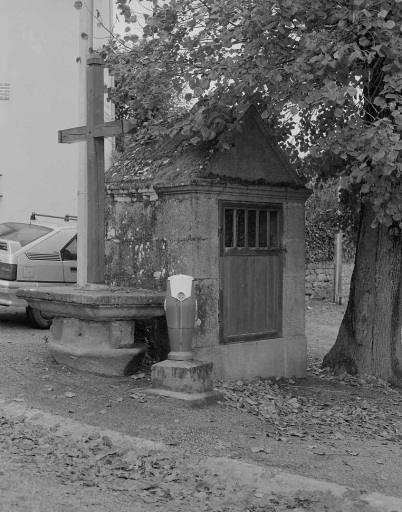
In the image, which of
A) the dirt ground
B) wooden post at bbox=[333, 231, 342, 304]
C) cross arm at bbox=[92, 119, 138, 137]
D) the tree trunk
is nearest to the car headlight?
the dirt ground

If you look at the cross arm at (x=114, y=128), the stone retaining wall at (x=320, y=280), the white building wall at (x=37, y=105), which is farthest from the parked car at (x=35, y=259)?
the stone retaining wall at (x=320, y=280)

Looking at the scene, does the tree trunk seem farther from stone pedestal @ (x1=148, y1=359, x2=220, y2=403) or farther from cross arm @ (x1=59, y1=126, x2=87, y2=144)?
cross arm @ (x1=59, y1=126, x2=87, y2=144)

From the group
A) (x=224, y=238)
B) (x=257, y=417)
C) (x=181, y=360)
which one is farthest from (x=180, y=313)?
(x=224, y=238)

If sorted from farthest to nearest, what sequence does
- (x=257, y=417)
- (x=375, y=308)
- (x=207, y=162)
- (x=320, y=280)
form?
(x=320, y=280), (x=375, y=308), (x=207, y=162), (x=257, y=417)

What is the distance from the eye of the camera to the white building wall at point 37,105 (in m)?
19.5

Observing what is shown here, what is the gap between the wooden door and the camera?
8477 millimetres

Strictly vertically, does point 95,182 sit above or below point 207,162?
below

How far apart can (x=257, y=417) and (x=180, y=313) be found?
1158 millimetres

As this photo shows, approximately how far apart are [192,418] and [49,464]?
1594 mm

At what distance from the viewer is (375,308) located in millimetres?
9820

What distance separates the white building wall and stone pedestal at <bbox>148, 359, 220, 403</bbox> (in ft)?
43.6

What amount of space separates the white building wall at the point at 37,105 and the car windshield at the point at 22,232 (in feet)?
23.0

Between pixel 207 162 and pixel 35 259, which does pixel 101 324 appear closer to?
pixel 207 162

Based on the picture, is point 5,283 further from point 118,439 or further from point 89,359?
point 118,439
